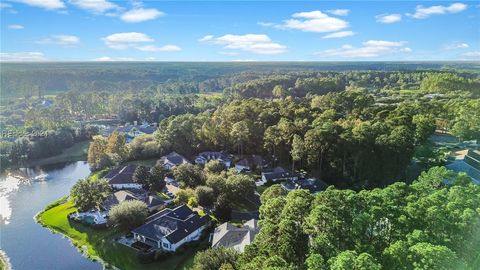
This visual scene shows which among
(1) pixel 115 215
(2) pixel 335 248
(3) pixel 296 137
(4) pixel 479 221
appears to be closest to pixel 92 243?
(1) pixel 115 215

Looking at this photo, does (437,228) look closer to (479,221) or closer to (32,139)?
(479,221)

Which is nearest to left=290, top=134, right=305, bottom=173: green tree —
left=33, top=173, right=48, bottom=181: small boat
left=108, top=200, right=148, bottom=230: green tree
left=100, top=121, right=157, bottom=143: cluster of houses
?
left=108, top=200, right=148, bottom=230: green tree

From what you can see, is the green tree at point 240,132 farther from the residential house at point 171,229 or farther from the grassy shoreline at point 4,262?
the grassy shoreline at point 4,262

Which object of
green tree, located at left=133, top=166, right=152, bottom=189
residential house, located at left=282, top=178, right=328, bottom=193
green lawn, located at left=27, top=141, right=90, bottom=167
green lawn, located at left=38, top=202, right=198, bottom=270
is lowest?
green lawn, located at left=27, top=141, right=90, bottom=167

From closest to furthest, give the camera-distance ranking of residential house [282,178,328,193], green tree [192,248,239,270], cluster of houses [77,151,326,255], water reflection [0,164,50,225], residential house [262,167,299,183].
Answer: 1. green tree [192,248,239,270]
2. cluster of houses [77,151,326,255]
3. water reflection [0,164,50,225]
4. residential house [282,178,328,193]
5. residential house [262,167,299,183]

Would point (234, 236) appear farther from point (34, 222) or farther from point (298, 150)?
point (34, 222)

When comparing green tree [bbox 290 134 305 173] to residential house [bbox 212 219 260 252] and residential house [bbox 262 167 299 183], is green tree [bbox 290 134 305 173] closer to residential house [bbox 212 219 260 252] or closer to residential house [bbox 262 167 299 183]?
residential house [bbox 262 167 299 183]

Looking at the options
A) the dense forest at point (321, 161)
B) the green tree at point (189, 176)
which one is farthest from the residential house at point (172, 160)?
the green tree at point (189, 176)

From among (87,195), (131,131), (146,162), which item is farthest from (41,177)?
(131,131)
